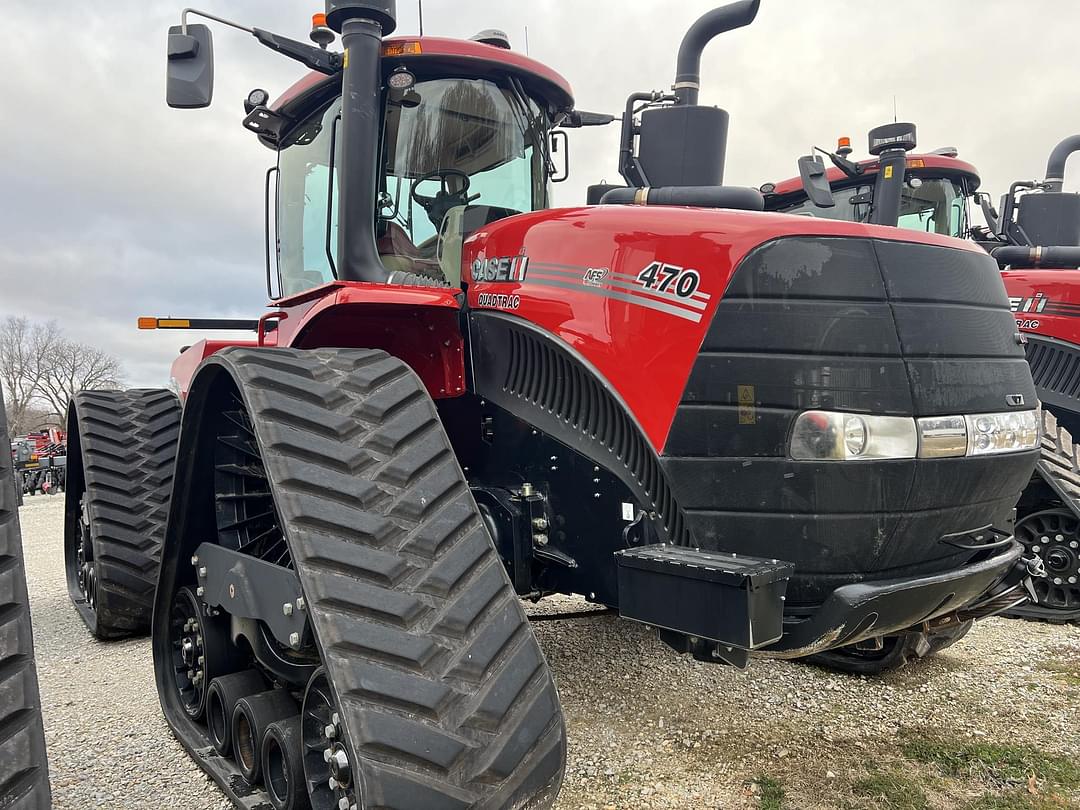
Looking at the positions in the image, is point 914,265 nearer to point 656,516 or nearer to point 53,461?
point 656,516

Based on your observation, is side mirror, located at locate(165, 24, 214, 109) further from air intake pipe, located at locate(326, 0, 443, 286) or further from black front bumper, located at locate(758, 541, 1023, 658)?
black front bumper, located at locate(758, 541, 1023, 658)

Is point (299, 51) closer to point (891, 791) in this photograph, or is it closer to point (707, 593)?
point (707, 593)

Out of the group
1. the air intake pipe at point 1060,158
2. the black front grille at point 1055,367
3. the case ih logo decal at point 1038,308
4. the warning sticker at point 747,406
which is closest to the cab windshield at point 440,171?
the warning sticker at point 747,406

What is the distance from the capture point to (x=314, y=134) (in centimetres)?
345

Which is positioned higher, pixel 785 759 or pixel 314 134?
pixel 314 134

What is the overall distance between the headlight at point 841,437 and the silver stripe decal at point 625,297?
0.40m

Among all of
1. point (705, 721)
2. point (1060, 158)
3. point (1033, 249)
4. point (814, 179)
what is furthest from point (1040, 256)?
point (705, 721)

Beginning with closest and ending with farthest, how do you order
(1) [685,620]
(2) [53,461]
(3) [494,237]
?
(1) [685,620] < (3) [494,237] < (2) [53,461]

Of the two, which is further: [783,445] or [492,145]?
[492,145]

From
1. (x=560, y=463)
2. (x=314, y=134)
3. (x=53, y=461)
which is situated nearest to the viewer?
(x=560, y=463)

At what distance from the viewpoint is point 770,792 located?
8.79ft

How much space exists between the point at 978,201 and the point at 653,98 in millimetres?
4808

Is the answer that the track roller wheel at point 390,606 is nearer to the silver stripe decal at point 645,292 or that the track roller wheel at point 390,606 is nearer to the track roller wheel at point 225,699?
the track roller wheel at point 225,699

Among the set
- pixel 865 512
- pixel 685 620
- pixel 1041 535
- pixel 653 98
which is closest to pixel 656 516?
pixel 685 620
